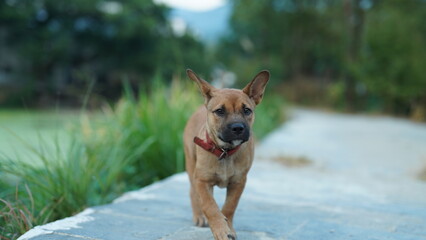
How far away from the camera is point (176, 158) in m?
6.23

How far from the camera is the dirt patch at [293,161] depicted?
722 cm

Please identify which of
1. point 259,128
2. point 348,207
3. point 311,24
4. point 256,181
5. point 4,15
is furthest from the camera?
point 311,24

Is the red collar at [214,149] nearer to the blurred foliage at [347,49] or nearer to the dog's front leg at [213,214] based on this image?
the dog's front leg at [213,214]

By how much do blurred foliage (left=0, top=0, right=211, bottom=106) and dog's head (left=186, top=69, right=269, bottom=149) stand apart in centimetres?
1837

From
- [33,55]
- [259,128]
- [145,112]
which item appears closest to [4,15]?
[33,55]

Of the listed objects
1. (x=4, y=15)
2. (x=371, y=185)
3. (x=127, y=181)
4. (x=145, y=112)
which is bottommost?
(x=127, y=181)

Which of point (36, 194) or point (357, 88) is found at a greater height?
point (357, 88)

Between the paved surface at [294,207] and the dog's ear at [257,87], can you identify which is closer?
the paved surface at [294,207]

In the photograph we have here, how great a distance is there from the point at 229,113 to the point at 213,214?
0.67m

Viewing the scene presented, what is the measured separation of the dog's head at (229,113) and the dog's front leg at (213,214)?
314mm

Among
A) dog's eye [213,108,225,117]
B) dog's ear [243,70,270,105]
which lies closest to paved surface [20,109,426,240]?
dog's eye [213,108,225,117]

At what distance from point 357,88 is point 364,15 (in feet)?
10.9

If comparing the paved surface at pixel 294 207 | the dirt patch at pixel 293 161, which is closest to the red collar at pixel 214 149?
the paved surface at pixel 294 207

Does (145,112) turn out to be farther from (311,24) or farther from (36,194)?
(311,24)
